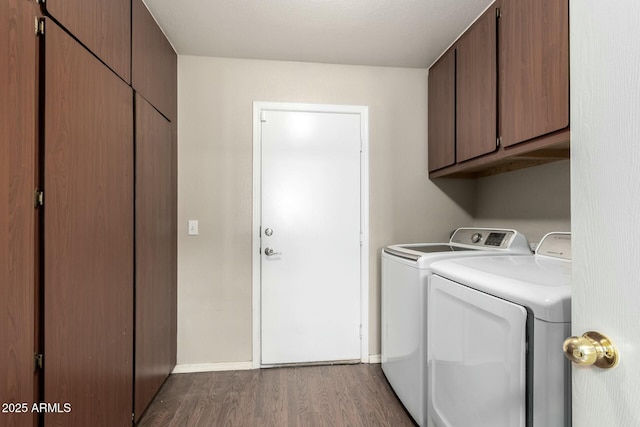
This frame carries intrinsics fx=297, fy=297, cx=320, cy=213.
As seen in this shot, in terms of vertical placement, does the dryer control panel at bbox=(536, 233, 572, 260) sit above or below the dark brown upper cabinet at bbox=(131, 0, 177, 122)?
below

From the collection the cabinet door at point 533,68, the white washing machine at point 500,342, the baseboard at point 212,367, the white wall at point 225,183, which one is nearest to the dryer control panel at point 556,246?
the white washing machine at point 500,342

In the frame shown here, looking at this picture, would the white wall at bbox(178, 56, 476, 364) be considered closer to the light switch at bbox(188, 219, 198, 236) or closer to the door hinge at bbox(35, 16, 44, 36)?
the light switch at bbox(188, 219, 198, 236)

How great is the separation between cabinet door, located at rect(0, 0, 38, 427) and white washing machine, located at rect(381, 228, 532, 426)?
5.10 feet

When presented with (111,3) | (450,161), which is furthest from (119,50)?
(450,161)

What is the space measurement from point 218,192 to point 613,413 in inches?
84.7

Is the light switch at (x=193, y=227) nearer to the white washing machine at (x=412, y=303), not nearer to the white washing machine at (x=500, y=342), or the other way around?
the white washing machine at (x=412, y=303)

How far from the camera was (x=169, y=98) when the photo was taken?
202cm

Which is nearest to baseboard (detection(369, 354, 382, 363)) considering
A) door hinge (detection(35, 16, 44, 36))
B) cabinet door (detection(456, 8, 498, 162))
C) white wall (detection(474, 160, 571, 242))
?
white wall (detection(474, 160, 571, 242))

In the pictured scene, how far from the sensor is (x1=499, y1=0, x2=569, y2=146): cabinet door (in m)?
1.16

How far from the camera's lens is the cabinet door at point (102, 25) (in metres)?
1.05

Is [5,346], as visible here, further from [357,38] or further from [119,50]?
[357,38]

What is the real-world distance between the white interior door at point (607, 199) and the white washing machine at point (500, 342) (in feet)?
1.03

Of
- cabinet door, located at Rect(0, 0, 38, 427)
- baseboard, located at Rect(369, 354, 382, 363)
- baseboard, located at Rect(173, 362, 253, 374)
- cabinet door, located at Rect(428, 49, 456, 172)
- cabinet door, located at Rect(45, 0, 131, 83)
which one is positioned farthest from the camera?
baseboard, located at Rect(369, 354, 382, 363)

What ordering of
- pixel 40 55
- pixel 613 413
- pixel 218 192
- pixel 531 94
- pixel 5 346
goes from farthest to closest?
pixel 218 192, pixel 531 94, pixel 40 55, pixel 5 346, pixel 613 413
